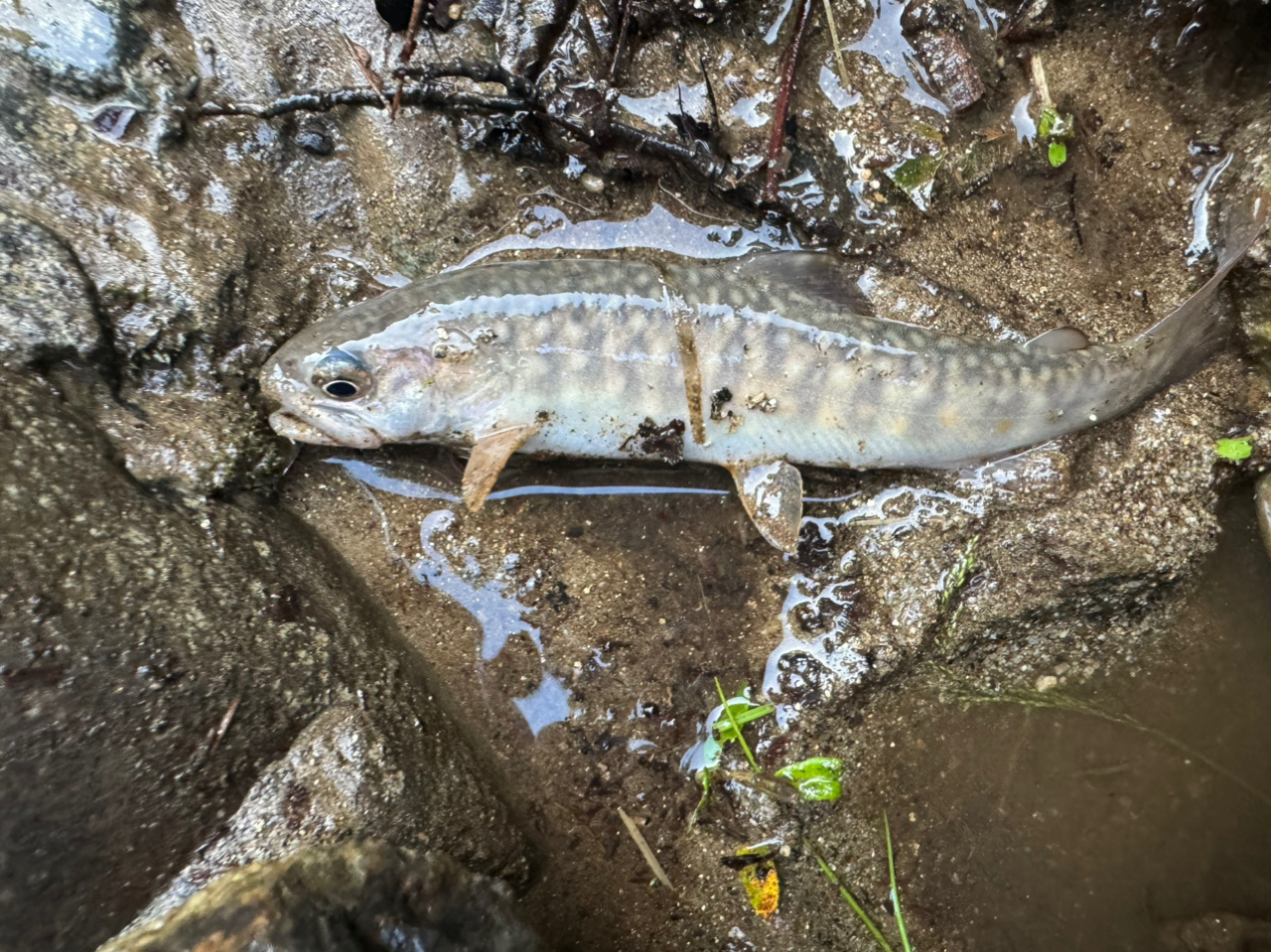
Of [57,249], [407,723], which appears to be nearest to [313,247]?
[57,249]

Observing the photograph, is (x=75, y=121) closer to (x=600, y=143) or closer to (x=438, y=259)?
(x=438, y=259)

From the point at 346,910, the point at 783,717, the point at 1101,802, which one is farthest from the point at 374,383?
the point at 1101,802

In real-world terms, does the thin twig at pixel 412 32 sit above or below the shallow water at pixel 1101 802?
above

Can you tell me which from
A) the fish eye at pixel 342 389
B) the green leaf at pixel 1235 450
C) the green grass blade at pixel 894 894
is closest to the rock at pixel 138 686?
the fish eye at pixel 342 389

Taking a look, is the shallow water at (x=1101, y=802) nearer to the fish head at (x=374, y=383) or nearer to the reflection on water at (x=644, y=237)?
the reflection on water at (x=644, y=237)

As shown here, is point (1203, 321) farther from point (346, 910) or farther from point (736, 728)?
point (346, 910)

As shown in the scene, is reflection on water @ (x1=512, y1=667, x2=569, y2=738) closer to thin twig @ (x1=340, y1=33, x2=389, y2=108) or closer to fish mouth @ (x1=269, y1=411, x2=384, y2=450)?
fish mouth @ (x1=269, y1=411, x2=384, y2=450)

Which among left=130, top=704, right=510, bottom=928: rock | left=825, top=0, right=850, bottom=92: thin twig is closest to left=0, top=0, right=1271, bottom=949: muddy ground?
left=825, top=0, right=850, bottom=92: thin twig
